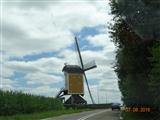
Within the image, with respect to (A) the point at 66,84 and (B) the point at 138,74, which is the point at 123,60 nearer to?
(B) the point at 138,74

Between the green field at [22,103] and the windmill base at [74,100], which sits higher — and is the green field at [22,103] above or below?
below

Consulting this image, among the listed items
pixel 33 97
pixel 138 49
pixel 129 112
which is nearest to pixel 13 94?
pixel 33 97

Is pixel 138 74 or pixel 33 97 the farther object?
pixel 33 97

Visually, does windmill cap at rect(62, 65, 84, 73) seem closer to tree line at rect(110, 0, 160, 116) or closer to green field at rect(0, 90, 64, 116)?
green field at rect(0, 90, 64, 116)

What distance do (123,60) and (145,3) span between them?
29.3ft

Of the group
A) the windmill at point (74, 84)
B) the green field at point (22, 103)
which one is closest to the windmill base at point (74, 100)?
the windmill at point (74, 84)

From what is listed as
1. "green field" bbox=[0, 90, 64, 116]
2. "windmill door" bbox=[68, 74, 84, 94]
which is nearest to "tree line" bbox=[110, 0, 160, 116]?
"green field" bbox=[0, 90, 64, 116]

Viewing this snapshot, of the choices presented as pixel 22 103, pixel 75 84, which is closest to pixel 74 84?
pixel 75 84

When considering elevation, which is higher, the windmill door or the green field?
the windmill door

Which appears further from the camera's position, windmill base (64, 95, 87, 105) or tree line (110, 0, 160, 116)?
windmill base (64, 95, 87, 105)

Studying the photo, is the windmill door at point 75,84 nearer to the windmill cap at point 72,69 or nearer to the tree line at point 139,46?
the windmill cap at point 72,69

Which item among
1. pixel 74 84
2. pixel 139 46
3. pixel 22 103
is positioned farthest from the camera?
pixel 74 84

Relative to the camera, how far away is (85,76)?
112688 millimetres

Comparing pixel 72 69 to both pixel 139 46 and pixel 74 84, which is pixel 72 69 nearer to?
pixel 74 84
